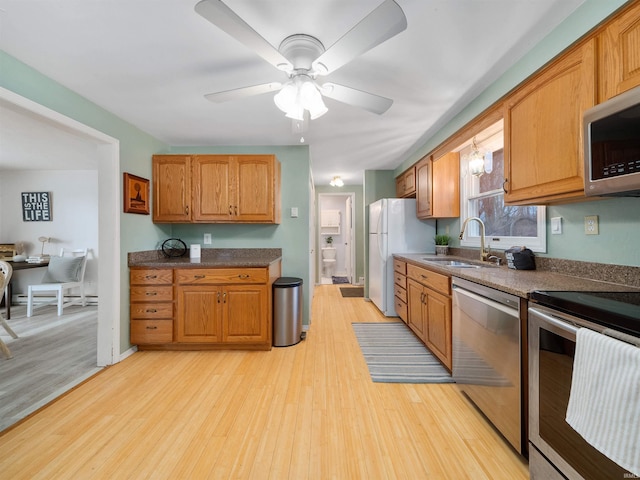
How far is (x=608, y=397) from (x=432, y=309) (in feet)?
5.35

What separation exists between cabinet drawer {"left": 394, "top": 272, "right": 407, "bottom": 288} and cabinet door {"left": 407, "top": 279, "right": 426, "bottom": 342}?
165 mm

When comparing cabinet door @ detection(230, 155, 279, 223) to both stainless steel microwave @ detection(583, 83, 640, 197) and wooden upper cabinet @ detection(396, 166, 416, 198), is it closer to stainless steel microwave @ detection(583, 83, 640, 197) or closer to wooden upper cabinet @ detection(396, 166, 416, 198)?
wooden upper cabinet @ detection(396, 166, 416, 198)

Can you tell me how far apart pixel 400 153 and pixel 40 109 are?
3665 mm

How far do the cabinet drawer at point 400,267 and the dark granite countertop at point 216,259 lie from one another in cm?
152

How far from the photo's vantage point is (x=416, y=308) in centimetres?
289

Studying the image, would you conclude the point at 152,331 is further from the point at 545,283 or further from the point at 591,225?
the point at 591,225

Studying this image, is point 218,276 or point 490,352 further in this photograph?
point 218,276

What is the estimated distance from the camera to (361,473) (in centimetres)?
132

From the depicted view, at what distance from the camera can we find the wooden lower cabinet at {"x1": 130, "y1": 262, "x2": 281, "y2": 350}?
2688 mm

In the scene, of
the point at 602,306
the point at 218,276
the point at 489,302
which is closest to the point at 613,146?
the point at 602,306

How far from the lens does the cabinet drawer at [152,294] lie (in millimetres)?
2688

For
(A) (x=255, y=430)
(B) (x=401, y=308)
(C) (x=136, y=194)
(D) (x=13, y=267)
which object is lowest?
(A) (x=255, y=430)

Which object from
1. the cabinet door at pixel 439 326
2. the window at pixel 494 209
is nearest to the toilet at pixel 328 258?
the window at pixel 494 209

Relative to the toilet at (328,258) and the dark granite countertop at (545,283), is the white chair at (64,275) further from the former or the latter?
the dark granite countertop at (545,283)
